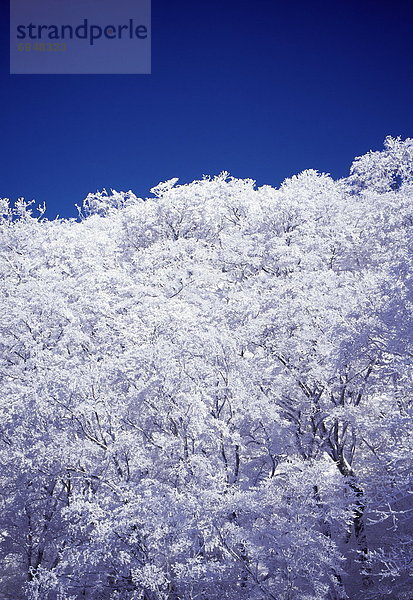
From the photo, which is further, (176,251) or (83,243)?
(83,243)

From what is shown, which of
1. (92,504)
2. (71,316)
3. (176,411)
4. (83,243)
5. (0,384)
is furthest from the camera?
(83,243)

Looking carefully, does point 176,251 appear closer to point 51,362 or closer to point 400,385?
point 51,362

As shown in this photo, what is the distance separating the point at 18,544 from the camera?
1717 centimetres

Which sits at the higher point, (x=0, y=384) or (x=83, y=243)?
(x=83, y=243)

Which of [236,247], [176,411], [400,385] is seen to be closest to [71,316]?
[176,411]

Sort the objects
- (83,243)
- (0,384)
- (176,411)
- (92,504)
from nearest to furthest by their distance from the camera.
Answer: (92,504), (176,411), (0,384), (83,243)

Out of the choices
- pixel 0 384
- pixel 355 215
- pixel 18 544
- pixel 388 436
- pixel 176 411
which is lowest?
pixel 18 544

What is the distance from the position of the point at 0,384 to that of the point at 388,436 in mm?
12922

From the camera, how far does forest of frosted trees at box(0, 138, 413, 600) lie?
12.1 metres

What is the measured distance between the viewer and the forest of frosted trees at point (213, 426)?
12.1 metres

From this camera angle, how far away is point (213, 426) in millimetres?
14492

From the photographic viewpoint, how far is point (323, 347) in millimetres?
14367

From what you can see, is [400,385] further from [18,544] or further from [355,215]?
[18,544]

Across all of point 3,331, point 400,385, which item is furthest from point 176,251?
point 400,385
